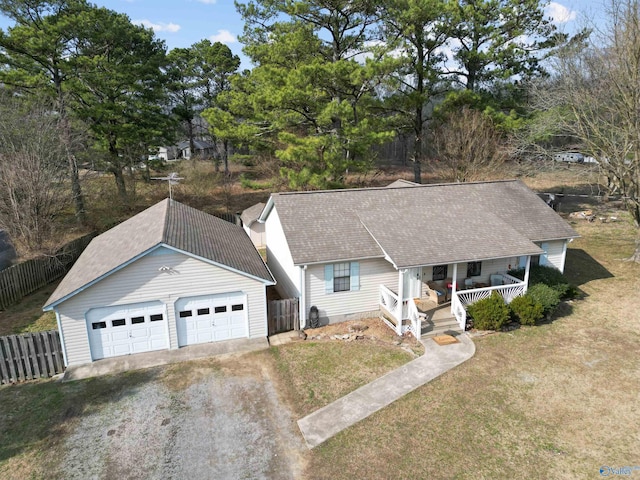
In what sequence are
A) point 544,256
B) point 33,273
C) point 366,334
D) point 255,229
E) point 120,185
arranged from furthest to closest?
point 120,185 < point 255,229 < point 33,273 < point 544,256 < point 366,334

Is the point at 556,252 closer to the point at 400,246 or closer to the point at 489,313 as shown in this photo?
A: the point at 489,313

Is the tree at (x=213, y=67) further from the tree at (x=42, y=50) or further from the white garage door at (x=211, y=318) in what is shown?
the white garage door at (x=211, y=318)

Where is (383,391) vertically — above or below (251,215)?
below

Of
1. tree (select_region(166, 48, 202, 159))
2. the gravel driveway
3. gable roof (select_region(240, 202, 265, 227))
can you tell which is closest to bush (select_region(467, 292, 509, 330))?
the gravel driveway

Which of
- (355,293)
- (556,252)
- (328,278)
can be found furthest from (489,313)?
(556,252)

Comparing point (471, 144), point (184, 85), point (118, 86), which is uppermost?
point (184, 85)

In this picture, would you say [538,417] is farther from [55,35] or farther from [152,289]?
[55,35]

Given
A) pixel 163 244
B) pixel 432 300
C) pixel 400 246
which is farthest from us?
pixel 432 300
